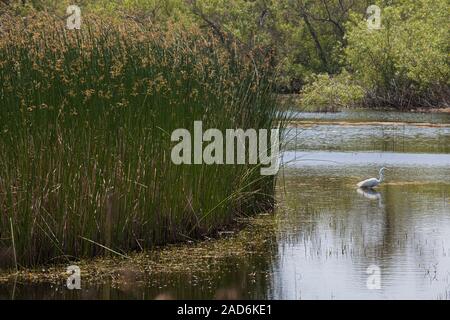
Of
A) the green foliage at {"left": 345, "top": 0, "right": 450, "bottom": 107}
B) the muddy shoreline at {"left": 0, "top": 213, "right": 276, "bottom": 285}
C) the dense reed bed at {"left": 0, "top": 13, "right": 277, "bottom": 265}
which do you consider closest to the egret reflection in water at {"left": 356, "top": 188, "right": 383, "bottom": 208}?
the dense reed bed at {"left": 0, "top": 13, "right": 277, "bottom": 265}

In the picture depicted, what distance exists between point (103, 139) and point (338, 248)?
7.61ft

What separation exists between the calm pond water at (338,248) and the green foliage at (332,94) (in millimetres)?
17084

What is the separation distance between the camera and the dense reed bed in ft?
27.1

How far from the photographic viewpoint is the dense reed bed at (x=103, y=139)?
827cm

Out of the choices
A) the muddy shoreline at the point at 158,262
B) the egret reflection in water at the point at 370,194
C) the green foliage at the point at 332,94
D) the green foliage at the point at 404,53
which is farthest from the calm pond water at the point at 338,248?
the green foliage at the point at 404,53

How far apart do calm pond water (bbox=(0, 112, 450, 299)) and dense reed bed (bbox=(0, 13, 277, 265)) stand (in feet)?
2.11

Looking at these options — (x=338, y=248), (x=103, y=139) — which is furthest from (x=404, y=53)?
(x=103, y=139)

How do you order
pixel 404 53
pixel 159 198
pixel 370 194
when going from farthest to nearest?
pixel 404 53 → pixel 370 194 → pixel 159 198

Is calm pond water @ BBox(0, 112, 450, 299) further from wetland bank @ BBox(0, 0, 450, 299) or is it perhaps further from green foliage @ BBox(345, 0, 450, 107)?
green foliage @ BBox(345, 0, 450, 107)

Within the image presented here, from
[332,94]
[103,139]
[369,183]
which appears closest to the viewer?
[103,139]

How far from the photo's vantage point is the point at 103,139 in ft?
28.7

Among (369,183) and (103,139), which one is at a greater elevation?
(103,139)

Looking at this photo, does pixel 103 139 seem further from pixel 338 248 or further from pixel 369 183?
pixel 369 183

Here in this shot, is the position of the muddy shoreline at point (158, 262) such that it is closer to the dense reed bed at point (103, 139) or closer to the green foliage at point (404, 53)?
the dense reed bed at point (103, 139)
